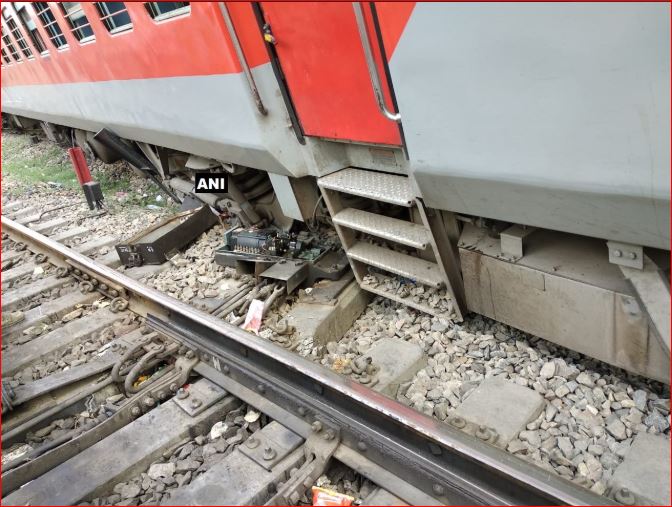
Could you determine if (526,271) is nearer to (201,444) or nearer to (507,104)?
(507,104)

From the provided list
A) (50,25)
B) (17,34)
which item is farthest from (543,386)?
(17,34)

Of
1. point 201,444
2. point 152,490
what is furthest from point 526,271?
point 152,490

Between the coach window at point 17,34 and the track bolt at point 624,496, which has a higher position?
the coach window at point 17,34

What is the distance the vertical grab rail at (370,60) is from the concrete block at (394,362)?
1.44 meters

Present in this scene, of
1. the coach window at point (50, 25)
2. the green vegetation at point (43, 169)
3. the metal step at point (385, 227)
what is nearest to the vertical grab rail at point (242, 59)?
the metal step at point (385, 227)

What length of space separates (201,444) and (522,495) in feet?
5.46

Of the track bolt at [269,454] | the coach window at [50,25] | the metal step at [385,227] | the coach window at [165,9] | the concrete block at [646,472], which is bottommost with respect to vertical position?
the concrete block at [646,472]

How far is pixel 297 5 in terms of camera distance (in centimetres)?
318

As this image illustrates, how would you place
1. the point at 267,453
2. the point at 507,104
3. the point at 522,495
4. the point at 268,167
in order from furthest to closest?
the point at 268,167
the point at 267,453
the point at 507,104
the point at 522,495

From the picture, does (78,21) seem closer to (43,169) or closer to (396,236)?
(396,236)

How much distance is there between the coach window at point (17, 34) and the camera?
819cm

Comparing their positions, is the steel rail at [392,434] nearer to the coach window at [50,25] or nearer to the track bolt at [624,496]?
the track bolt at [624,496]

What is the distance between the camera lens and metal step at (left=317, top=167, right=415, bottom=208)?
3.26 meters

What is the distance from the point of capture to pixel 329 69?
327 cm
